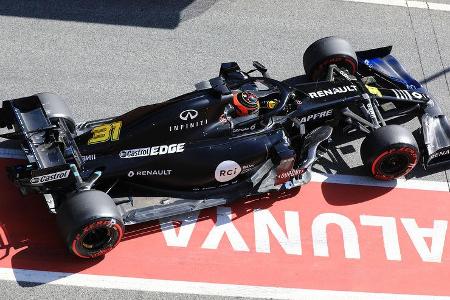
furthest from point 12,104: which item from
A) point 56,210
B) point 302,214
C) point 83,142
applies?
point 302,214

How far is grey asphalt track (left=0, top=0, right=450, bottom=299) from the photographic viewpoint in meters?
11.2

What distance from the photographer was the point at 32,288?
8.46 m

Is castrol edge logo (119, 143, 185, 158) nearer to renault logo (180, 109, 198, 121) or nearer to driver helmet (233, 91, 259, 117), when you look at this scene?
renault logo (180, 109, 198, 121)

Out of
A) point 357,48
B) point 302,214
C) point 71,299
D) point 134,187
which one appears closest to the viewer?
point 71,299

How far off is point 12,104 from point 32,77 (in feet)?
6.53

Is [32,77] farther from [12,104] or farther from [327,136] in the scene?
[327,136]

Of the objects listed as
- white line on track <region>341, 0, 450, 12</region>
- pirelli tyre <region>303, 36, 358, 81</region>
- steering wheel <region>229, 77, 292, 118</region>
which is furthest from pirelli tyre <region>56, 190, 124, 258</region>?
white line on track <region>341, 0, 450, 12</region>

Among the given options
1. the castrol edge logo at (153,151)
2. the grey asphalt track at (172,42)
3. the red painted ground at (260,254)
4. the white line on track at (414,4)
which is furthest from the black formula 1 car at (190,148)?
the white line on track at (414,4)

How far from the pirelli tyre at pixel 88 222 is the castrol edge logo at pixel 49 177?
27cm

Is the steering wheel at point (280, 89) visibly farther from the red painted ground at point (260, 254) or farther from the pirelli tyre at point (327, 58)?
the pirelli tyre at point (327, 58)

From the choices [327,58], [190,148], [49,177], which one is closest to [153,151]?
[190,148]

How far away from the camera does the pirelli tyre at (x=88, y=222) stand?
8164 millimetres

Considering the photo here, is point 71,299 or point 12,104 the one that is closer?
point 71,299

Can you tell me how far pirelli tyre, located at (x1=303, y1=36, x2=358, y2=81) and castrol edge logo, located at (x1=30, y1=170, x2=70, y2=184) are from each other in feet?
14.4
